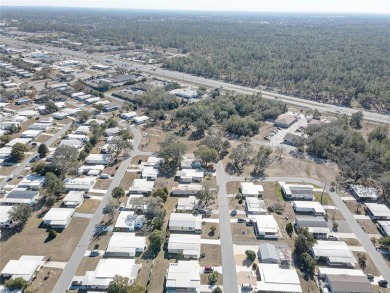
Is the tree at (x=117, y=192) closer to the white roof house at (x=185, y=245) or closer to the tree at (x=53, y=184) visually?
→ the tree at (x=53, y=184)

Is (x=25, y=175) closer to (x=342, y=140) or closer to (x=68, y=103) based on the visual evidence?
(x=68, y=103)

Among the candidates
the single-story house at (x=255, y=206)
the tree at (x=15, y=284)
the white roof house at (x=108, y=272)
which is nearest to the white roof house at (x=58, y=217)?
the white roof house at (x=108, y=272)

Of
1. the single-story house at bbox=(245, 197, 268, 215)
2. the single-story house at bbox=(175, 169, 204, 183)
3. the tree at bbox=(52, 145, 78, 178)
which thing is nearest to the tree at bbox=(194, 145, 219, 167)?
the single-story house at bbox=(175, 169, 204, 183)

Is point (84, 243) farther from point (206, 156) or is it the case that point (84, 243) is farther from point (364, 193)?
point (364, 193)

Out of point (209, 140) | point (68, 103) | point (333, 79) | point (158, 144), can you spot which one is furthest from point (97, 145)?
point (333, 79)

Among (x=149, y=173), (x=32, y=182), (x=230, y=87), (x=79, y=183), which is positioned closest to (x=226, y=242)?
(x=149, y=173)

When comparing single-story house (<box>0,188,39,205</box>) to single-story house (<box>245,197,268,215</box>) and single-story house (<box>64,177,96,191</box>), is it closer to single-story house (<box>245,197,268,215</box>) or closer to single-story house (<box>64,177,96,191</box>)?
single-story house (<box>64,177,96,191</box>)
